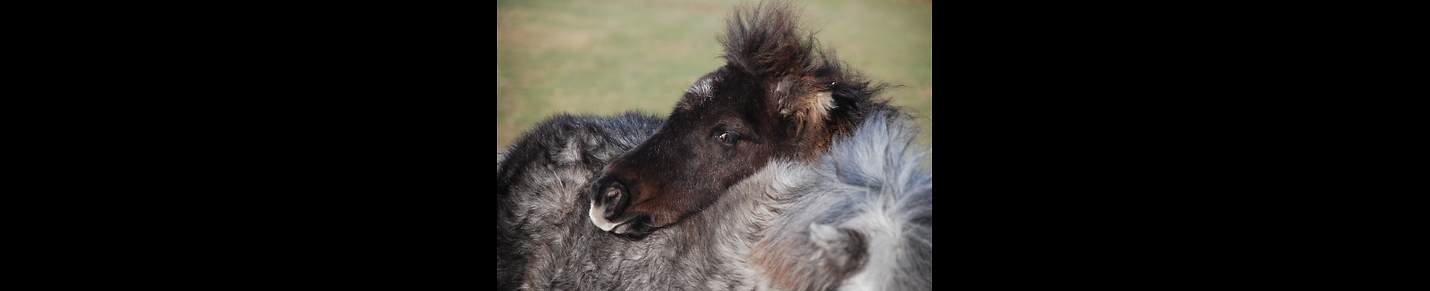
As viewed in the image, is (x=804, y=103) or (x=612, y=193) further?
(x=804, y=103)

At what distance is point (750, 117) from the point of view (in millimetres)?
2627

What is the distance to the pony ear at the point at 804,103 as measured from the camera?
2.55 metres

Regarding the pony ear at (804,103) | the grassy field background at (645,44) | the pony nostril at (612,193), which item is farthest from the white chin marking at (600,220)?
the pony ear at (804,103)

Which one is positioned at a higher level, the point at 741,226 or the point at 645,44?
the point at 645,44

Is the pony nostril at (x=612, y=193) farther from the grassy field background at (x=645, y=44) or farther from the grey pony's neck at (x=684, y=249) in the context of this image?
the grassy field background at (x=645, y=44)

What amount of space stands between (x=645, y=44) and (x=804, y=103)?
0.79m

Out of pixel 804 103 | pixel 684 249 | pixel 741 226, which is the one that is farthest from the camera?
pixel 804 103

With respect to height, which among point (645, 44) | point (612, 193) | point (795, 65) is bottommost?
point (612, 193)

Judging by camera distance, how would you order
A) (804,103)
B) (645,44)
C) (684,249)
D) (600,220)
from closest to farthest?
(684,249) → (600,220) → (804,103) → (645,44)

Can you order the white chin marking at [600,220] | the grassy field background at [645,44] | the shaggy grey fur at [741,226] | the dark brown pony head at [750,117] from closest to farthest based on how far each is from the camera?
1. the shaggy grey fur at [741,226]
2. the grassy field background at [645,44]
3. the white chin marking at [600,220]
4. the dark brown pony head at [750,117]

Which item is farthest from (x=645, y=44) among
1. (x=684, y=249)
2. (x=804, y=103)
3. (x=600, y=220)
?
(x=684, y=249)

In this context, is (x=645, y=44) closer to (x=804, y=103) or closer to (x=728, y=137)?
(x=728, y=137)

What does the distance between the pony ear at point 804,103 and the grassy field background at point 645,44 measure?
0.16 meters
